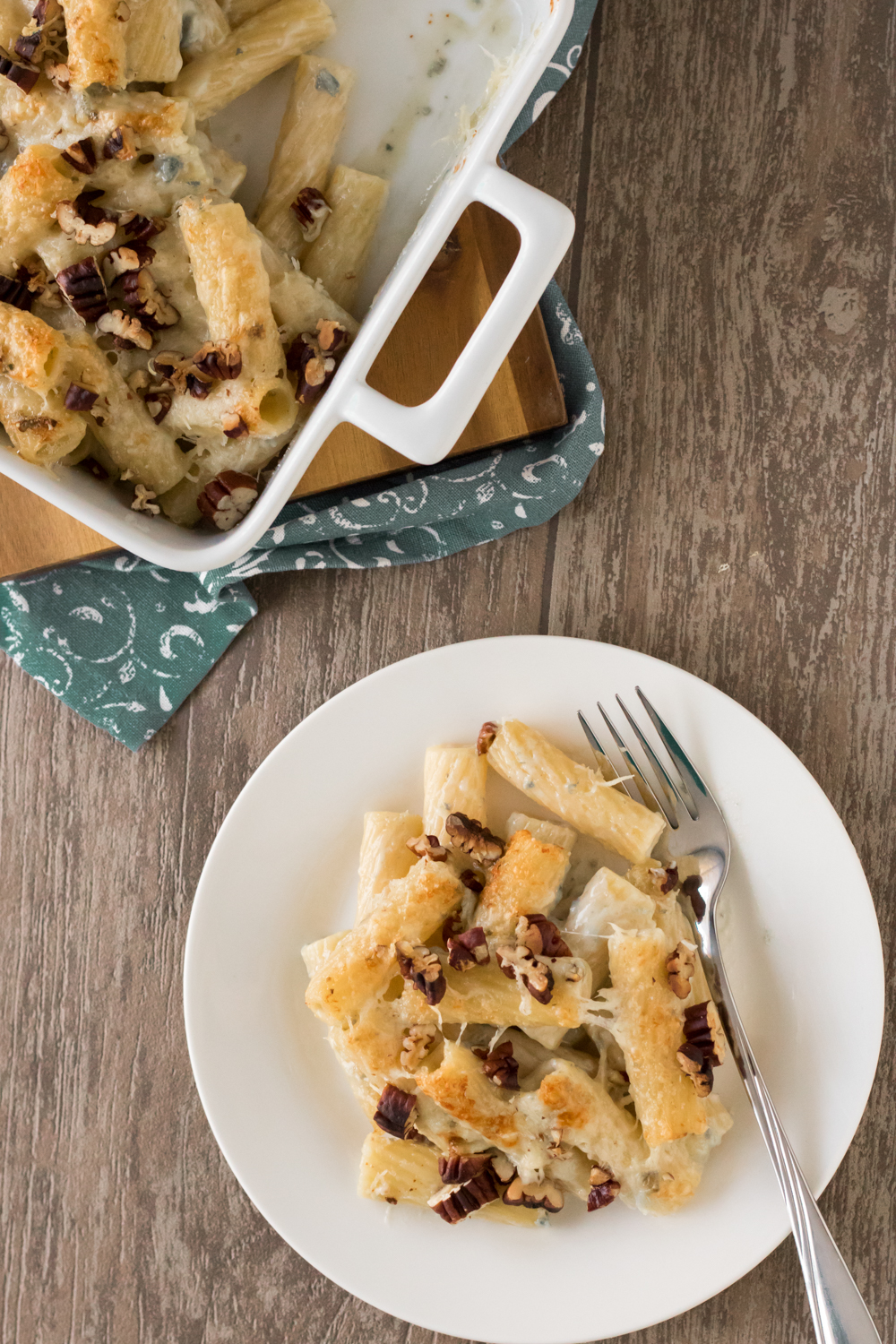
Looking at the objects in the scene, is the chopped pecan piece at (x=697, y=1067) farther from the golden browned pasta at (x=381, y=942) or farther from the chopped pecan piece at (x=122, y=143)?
the chopped pecan piece at (x=122, y=143)

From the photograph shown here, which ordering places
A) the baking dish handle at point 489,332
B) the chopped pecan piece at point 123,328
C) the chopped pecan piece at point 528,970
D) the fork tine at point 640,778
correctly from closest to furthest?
1. the baking dish handle at point 489,332
2. the chopped pecan piece at point 123,328
3. the chopped pecan piece at point 528,970
4. the fork tine at point 640,778

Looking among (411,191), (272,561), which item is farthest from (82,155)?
(272,561)

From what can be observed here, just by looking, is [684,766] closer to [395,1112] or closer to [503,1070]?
[503,1070]

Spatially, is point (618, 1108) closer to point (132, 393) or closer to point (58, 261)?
point (132, 393)

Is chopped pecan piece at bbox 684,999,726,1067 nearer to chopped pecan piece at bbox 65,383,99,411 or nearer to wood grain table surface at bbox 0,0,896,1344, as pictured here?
wood grain table surface at bbox 0,0,896,1344

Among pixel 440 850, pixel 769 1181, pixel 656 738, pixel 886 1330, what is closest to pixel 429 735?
pixel 440 850

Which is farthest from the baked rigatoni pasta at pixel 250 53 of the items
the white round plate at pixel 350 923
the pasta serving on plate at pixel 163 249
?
the white round plate at pixel 350 923

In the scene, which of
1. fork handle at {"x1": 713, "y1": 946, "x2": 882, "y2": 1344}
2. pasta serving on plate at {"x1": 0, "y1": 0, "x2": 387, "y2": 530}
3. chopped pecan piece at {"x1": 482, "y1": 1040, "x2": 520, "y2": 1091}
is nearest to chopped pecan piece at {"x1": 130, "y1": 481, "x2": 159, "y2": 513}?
pasta serving on plate at {"x1": 0, "y1": 0, "x2": 387, "y2": 530}
